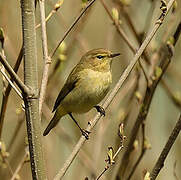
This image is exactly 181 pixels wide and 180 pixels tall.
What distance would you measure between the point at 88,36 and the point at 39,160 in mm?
3511

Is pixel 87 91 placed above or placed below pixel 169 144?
below

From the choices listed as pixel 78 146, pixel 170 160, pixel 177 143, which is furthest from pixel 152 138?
pixel 78 146

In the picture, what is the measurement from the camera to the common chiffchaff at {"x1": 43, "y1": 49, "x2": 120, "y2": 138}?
3.96 m

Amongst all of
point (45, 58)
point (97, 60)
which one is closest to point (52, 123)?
point (97, 60)

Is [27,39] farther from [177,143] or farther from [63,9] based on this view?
[63,9]

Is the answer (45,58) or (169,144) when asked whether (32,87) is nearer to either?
(45,58)

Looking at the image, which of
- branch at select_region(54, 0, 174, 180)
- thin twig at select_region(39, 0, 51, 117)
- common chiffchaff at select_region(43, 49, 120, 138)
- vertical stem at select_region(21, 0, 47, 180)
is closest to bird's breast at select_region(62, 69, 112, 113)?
common chiffchaff at select_region(43, 49, 120, 138)

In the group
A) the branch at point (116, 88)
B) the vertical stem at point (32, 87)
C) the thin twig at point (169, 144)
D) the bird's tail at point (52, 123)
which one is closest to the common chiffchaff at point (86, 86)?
the bird's tail at point (52, 123)

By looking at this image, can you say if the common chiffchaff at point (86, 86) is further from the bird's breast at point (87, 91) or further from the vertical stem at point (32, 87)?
the vertical stem at point (32, 87)

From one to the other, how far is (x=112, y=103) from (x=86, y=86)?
0.44m

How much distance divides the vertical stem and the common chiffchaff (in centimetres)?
186

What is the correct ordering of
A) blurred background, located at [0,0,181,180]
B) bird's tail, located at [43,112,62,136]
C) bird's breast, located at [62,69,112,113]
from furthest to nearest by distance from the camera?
1. bird's tail, located at [43,112,62,136]
2. bird's breast, located at [62,69,112,113]
3. blurred background, located at [0,0,181,180]

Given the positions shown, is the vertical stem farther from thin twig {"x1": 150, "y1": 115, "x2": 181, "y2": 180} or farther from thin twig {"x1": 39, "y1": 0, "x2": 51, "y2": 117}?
thin twig {"x1": 150, "y1": 115, "x2": 181, "y2": 180}

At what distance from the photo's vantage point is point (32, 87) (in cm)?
206
